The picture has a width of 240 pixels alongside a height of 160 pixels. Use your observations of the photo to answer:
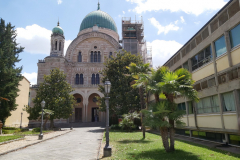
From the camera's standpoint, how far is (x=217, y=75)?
9.17 metres

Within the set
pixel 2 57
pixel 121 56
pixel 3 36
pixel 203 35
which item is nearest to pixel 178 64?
pixel 203 35

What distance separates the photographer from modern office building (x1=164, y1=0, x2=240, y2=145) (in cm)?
791

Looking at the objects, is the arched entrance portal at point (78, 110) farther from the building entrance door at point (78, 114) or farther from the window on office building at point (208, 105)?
the window on office building at point (208, 105)

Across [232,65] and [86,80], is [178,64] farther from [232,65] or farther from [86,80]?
[86,80]

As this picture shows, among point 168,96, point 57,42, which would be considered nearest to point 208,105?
point 168,96

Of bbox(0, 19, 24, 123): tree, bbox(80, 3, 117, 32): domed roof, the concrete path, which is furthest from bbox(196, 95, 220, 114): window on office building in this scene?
bbox(80, 3, 117, 32): domed roof

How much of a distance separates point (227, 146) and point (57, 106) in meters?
17.4

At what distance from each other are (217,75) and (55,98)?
17626 millimetres

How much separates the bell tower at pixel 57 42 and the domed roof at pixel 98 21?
24.7ft

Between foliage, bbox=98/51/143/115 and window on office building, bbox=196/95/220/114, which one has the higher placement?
foliage, bbox=98/51/143/115

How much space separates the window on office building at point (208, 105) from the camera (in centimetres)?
952

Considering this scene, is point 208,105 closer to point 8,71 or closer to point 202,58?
point 202,58

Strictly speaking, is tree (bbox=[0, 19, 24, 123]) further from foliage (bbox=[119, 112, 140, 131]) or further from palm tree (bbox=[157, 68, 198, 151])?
palm tree (bbox=[157, 68, 198, 151])

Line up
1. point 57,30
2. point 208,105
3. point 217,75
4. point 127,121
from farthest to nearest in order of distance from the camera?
point 57,30
point 127,121
point 208,105
point 217,75
